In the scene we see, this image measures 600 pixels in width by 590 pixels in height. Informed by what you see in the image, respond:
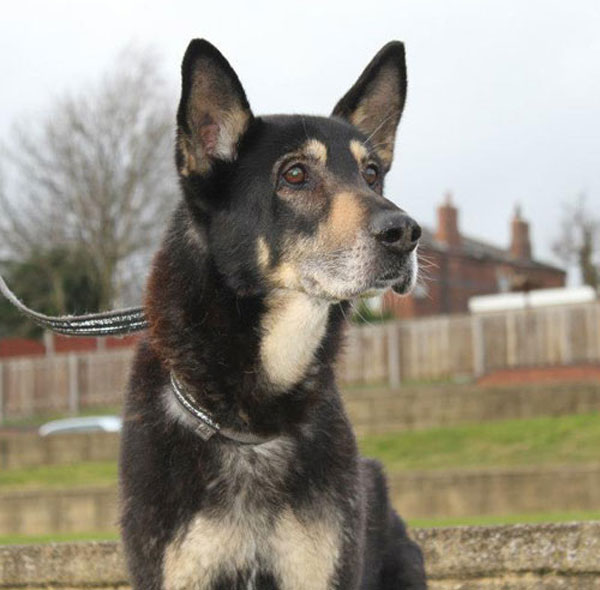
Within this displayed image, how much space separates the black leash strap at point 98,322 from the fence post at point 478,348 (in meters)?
23.8

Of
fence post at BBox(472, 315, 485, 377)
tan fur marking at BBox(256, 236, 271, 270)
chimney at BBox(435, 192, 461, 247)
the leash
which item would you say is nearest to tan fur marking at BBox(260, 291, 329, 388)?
tan fur marking at BBox(256, 236, 271, 270)

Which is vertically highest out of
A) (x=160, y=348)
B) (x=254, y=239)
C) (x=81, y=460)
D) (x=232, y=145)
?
(x=232, y=145)

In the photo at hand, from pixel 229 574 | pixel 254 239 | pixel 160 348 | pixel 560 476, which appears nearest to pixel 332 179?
pixel 254 239

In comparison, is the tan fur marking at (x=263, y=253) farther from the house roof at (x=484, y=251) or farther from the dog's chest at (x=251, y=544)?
the house roof at (x=484, y=251)

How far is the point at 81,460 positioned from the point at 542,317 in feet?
39.7

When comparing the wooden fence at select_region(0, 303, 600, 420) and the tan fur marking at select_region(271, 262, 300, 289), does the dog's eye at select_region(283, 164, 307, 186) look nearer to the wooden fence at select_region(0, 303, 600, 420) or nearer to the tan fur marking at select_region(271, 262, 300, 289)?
the tan fur marking at select_region(271, 262, 300, 289)

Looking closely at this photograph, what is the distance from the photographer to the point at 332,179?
438cm

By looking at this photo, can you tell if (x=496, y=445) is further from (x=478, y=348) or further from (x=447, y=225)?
(x=447, y=225)

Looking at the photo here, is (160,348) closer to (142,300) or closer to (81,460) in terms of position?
(142,300)

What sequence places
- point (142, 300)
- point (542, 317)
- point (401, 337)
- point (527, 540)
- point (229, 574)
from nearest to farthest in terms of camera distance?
point (229, 574) → point (142, 300) → point (527, 540) → point (542, 317) → point (401, 337)

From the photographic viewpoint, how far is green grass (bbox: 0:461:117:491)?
19656mm

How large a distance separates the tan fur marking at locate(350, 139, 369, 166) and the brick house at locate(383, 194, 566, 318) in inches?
2295

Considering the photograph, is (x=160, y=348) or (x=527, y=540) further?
(x=527, y=540)

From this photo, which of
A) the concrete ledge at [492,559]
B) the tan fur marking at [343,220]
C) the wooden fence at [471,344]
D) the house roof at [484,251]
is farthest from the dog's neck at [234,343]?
the house roof at [484,251]
